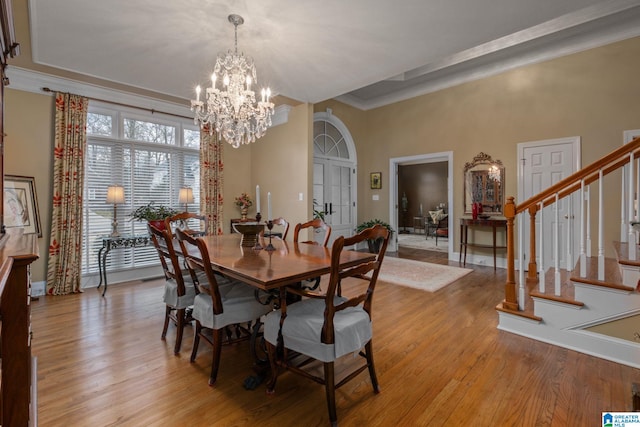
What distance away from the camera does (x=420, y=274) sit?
4535 mm

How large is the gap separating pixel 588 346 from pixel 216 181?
16.2 feet

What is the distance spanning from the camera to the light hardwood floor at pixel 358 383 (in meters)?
1.59

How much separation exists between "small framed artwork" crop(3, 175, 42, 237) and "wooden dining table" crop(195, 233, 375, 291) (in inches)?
106

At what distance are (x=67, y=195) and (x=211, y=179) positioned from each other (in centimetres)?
187

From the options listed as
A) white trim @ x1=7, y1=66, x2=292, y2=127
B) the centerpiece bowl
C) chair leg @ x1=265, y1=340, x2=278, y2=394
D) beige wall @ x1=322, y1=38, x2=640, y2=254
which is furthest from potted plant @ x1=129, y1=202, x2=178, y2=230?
beige wall @ x1=322, y1=38, x2=640, y2=254

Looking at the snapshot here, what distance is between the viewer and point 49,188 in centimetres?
378

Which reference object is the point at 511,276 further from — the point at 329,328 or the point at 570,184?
the point at 329,328

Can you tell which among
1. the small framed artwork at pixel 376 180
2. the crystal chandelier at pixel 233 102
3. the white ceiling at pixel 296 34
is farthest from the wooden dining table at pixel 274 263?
the small framed artwork at pixel 376 180

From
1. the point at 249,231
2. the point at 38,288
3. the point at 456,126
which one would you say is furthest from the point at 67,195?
the point at 456,126

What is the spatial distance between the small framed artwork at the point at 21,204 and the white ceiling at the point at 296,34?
1.42 m

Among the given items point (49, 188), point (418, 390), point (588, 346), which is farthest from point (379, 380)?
point (49, 188)

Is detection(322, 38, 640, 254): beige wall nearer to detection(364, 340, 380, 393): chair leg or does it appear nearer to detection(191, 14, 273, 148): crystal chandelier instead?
detection(191, 14, 273, 148): crystal chandelier

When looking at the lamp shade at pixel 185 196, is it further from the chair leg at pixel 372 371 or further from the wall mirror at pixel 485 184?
the wall mirror at pixel 485 184

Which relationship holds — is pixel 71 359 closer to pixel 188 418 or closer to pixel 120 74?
pixel 188 418
